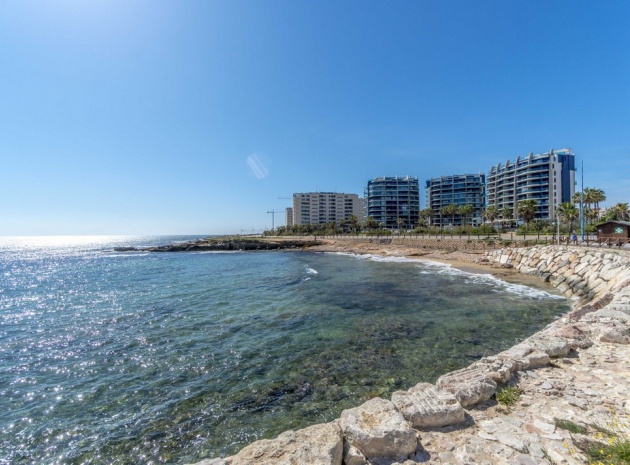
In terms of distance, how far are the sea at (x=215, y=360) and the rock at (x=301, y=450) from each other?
318 cm

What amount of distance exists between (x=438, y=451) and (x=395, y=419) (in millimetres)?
708

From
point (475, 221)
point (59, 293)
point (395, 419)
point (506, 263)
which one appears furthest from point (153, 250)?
point (475, 221)

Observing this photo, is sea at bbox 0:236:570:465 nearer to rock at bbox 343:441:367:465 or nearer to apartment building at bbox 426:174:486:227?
rock at bbox 343:441:367:465

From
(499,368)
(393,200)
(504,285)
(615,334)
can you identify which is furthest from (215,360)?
(393,200)

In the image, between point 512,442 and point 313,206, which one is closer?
point 512,442

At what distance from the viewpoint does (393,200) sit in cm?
16900

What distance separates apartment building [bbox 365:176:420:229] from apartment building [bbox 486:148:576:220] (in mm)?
50408

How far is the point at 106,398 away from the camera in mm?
9430

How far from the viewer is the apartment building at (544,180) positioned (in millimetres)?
115812

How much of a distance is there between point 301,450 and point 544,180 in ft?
483

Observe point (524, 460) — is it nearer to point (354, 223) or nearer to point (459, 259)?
point (459, 259)

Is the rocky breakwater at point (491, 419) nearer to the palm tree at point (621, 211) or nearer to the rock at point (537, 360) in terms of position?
the rock at point (537, 360)

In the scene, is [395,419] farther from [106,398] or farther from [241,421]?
[106,398]

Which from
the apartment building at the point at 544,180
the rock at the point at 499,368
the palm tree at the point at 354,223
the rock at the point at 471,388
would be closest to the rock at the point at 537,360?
the rock at the point at 499,368
